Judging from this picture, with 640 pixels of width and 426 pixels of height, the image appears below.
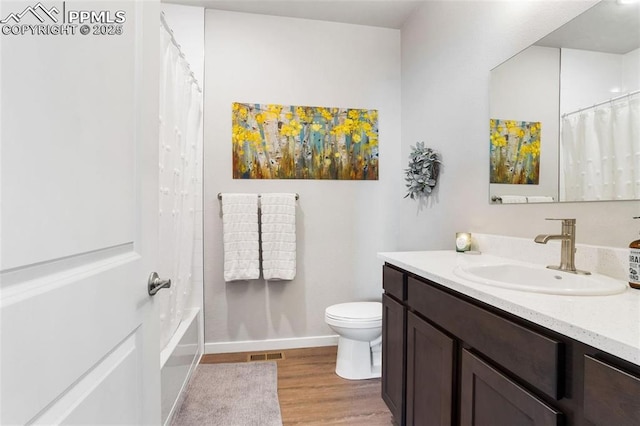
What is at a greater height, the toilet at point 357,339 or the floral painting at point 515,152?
the floral painting at point 515,152

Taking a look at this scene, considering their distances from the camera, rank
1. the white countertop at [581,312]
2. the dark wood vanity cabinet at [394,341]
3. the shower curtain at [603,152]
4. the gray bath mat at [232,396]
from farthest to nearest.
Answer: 1. the gray bath mat at [232,396]
2. the dark wood vanity cabinet at [394,341]
3. the shower curtain at [603,152]
4. the white countertop at [581,312]

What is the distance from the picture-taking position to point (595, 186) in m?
1.12

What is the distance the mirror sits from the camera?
1.03m

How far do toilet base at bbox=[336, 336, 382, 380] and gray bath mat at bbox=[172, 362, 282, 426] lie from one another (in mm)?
456

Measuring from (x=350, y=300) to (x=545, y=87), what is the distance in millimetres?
1912

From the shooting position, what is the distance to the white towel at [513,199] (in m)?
1.44

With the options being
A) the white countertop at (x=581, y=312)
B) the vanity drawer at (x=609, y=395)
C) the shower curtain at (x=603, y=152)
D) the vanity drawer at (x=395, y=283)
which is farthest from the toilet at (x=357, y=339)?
the vanity drawer at (x=609, y=395)

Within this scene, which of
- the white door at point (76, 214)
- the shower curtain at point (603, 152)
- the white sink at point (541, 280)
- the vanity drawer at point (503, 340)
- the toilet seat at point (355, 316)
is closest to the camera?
the white door at point (76, 214)

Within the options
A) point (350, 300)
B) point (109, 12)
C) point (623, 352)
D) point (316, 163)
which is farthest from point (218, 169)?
point (623, 352)

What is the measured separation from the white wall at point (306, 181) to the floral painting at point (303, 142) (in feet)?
0.21

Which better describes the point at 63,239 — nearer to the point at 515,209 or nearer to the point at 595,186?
the point at 595,186

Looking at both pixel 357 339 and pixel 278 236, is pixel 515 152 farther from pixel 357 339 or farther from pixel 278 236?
pixel 278 236

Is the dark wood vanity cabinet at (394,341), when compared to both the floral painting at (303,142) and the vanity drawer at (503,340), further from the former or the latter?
the floral painting at (303,142)

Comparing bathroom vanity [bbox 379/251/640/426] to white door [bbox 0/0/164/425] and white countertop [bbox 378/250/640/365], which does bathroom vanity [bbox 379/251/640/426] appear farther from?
white door [bbox 0/0/164/425]
